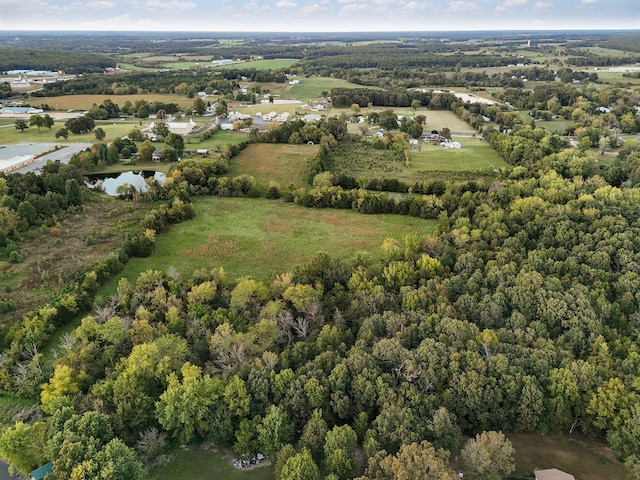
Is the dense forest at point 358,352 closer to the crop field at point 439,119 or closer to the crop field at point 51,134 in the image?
the crop field at point 51,134

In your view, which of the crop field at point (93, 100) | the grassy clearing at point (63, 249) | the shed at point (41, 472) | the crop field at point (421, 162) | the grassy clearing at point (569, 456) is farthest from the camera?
the crop field at point (93, 100)

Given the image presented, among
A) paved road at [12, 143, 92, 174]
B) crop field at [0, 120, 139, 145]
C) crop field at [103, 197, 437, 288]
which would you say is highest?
crop field at [0, 120, 139, 145]

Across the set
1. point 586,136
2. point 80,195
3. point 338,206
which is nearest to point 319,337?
point 338,206

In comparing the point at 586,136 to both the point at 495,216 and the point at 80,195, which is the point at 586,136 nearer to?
the point at 495,216

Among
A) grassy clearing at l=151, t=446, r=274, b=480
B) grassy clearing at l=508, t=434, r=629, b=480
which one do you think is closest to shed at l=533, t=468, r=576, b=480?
grassy clearing at l=508, t=434, r=629, b=480

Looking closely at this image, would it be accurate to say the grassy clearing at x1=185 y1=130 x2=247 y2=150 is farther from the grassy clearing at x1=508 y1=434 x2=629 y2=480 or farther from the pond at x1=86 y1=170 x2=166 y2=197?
the grassy clearing at x1=508 y1=434 x2=629 y2=480

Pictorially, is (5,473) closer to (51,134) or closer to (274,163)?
(274,163)

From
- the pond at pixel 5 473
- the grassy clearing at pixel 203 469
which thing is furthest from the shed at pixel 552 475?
the pond at pixel 5 473
